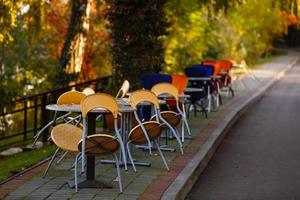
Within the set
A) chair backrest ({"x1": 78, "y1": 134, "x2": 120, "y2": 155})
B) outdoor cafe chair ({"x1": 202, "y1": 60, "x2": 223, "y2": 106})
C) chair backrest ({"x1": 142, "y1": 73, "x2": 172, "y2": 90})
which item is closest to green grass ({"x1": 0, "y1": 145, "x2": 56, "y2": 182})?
chair backrest ({"x1": 78, "y1": 134, "x2": 120, "y2": 155})

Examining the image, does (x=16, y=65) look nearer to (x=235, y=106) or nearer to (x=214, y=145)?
(x=235, y=106)

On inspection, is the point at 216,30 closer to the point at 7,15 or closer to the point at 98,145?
the point at 7,15

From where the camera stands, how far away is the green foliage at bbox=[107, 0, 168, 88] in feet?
47.9

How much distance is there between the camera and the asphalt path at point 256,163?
833cm

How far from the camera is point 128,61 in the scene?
588 inches

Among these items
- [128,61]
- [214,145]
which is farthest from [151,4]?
[214,145]

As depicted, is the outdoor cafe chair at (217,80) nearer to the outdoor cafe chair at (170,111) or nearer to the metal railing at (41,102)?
the metal railing at (41,102)

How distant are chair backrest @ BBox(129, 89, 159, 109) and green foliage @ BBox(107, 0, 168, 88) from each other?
556 cm

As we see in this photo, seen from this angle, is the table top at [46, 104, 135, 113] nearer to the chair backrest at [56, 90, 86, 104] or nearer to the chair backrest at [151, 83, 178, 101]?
the chair backrest at [56, 90, 86, 104]

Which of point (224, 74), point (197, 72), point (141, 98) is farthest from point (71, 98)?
point (224, 74)

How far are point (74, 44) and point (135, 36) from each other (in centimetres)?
310

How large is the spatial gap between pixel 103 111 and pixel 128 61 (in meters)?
7.17

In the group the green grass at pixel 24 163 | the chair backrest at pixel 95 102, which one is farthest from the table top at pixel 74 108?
the green grass at pixel 24 163

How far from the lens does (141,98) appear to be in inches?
361
